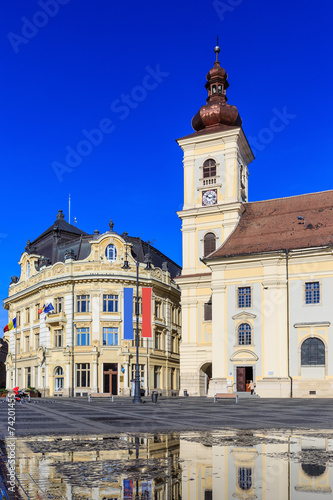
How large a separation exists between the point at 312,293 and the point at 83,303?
83.8 ft

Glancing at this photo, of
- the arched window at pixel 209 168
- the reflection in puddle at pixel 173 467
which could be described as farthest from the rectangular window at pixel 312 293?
the reflection in puddle at pixel 173 467

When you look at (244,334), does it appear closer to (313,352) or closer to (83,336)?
(313,352)

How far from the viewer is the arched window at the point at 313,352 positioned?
4259 cm

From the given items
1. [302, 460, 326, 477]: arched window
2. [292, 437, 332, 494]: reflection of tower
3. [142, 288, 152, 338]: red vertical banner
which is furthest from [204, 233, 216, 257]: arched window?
[302, 460, 326, 477]: arched window

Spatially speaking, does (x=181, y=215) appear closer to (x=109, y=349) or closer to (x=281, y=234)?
(x=281, y=234)

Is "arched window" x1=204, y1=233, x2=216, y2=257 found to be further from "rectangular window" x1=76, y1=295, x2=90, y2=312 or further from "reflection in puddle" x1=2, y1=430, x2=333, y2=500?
"reflection in puddle" x1=2, y1=430, x2=333, y2=500

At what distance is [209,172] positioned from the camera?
5356 cm

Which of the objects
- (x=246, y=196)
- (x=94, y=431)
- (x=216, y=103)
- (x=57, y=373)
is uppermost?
(x=216, y=103)

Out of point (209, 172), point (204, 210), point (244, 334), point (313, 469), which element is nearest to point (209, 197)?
point (204, 210)

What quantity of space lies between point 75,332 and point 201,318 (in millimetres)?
15082

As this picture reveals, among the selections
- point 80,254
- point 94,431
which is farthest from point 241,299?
point 94,431

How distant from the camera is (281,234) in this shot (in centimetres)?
4641

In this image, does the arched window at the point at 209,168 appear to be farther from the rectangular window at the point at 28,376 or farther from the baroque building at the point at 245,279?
the rectangular window at the point at 28,376

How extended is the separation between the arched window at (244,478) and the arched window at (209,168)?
152ft
